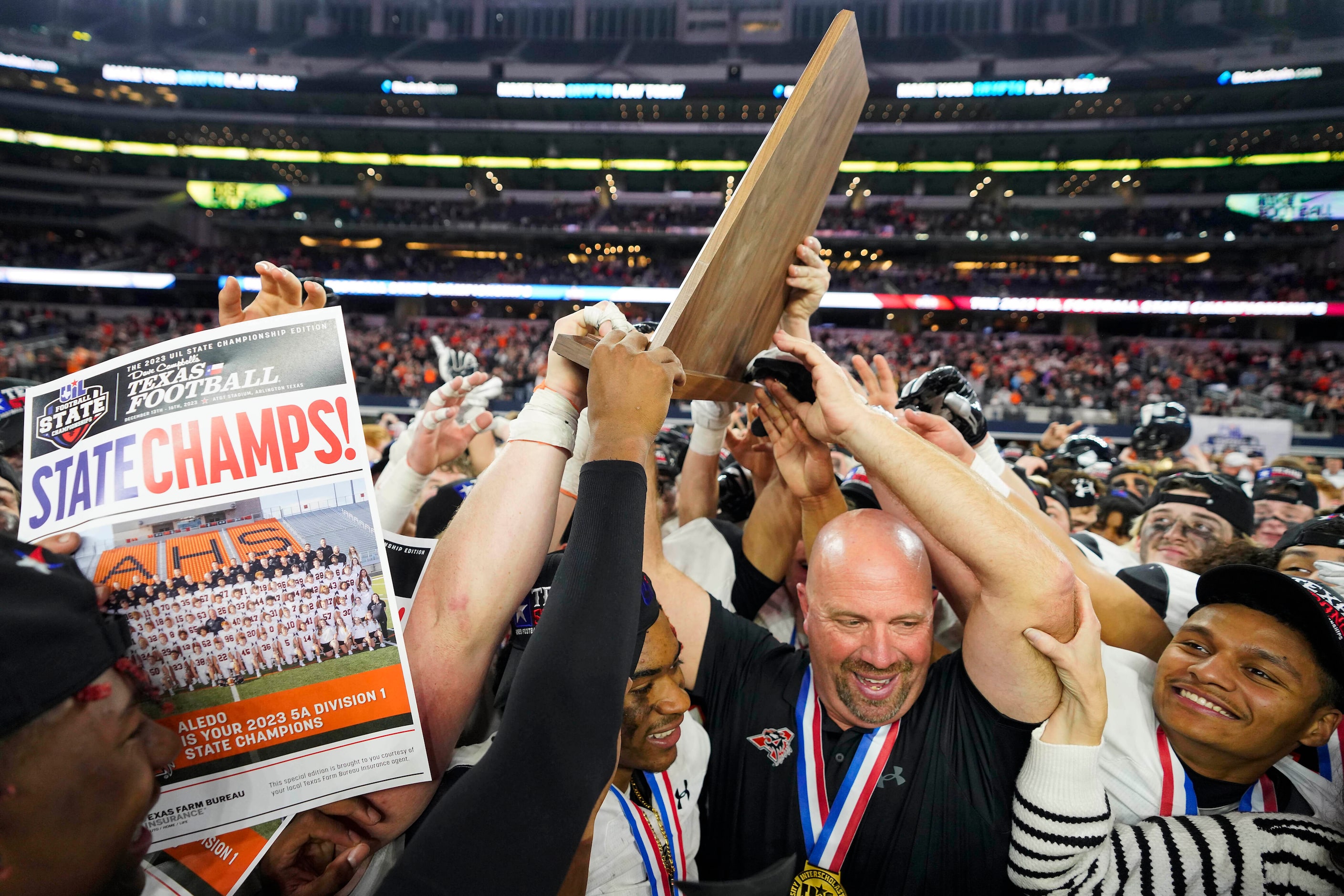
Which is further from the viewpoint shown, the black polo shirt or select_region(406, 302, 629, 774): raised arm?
the black polo shirt

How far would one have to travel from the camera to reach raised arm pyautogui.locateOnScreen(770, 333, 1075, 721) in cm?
141

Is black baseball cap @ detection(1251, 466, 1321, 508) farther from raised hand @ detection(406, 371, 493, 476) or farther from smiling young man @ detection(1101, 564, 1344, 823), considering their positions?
raised hand @ detection(406, 371, 493, 476)

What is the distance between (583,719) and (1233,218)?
35.2 meters

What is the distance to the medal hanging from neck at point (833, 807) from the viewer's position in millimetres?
1671

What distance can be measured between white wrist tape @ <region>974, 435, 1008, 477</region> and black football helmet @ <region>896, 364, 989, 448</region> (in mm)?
25

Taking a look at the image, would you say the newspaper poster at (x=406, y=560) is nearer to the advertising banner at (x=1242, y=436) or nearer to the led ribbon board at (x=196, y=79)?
the advertising banner at (x=1242, y=436)

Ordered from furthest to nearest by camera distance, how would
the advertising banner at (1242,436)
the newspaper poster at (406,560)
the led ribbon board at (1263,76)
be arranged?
the led ribbon board at (1263,76) < the advertising banner at (1242,436) < the newspaper poster at (406,560)

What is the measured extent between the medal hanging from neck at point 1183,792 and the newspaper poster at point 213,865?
1.94 metres

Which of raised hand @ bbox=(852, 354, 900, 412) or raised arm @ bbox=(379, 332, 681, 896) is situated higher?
raised hand @ bbox=(852, 354, 900, 412)

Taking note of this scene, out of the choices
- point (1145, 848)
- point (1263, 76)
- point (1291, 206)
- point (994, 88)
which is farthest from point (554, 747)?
point (1291, 206)

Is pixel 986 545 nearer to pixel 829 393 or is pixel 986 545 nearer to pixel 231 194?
pixel 829 393

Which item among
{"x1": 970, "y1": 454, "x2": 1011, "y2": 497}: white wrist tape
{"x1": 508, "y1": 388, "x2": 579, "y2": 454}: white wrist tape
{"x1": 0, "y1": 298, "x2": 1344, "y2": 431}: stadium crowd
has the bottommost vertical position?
{"x1": 0, "y1": 298, "x2": 1344, "y2": 431}: stadium crowd

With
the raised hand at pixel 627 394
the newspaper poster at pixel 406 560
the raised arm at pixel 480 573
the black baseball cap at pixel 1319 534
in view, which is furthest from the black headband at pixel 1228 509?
the newspaper poster at pixel 406 560

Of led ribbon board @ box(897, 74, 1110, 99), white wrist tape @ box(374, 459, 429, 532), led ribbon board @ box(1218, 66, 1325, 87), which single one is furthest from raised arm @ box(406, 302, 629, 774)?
led ribbon board @ box(1218, 66, 1325, 87)
